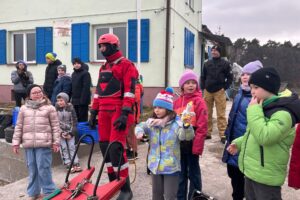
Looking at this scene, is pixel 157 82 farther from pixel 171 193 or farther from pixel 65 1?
pixel 171 193

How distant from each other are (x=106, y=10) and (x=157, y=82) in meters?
3.30

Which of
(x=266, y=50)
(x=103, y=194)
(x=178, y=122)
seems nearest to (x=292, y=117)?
(x=178, y=122)

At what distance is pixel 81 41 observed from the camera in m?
12.1

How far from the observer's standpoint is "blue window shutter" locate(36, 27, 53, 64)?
41.6 feet

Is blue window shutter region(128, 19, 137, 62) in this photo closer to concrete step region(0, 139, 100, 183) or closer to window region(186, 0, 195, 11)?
window region(186, 0, 195, 11)

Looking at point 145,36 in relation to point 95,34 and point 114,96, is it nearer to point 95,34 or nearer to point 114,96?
point 95,34

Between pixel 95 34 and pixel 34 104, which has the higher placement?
pixel 95 34

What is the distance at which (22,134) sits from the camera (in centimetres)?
431

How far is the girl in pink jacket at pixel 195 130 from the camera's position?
3.67 meters

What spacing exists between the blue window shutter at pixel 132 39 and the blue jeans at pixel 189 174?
778cm

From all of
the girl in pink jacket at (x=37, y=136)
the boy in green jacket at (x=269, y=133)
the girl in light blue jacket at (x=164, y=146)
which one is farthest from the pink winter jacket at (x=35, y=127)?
the boy in green jacket at (x=269, y=133)

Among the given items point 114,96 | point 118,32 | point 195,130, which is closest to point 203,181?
point 195,130

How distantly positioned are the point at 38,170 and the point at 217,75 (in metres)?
3.98

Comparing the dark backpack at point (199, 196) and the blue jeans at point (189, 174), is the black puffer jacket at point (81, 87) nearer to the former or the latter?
the blue jeans at point (189, 174)
